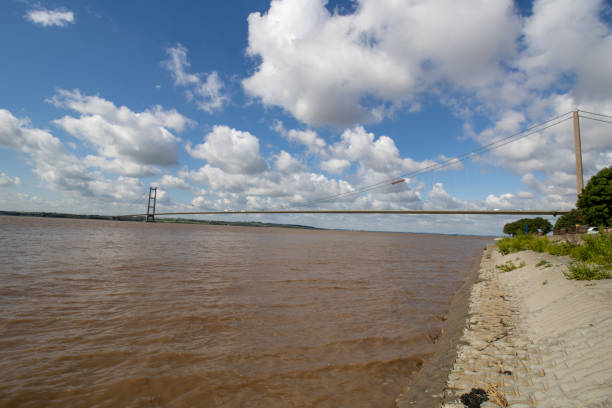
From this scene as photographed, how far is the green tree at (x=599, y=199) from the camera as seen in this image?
21219 mm

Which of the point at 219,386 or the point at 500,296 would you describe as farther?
the point at 500,296

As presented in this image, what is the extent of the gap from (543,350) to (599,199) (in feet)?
86.2

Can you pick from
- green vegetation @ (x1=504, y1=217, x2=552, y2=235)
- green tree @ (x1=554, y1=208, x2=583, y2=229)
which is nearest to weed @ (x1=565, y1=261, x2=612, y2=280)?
green tree @ (x1=554, y1=208, x2=583, y2=229)

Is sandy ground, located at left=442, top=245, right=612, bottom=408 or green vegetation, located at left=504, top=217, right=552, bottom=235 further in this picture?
green vegetation, located at left=504, top=217, right=552, bottom=235

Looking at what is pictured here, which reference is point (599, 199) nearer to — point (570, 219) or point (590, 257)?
point (590, 257)

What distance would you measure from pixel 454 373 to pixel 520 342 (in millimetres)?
1485

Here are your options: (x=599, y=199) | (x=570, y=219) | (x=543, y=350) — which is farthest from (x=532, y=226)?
(x=543, y=350)

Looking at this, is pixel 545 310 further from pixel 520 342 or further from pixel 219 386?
pixel 219 386

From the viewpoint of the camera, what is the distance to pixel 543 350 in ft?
Result: 12.3

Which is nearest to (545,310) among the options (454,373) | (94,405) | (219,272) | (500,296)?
(500,296)

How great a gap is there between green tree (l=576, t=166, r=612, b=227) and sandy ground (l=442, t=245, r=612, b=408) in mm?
22239

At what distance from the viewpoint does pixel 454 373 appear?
365 cm

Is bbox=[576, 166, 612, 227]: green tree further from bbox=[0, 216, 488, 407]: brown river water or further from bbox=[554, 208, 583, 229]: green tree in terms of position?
bbox=[0, 216, 488, 407]: brown river water

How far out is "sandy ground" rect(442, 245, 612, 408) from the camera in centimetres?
271
